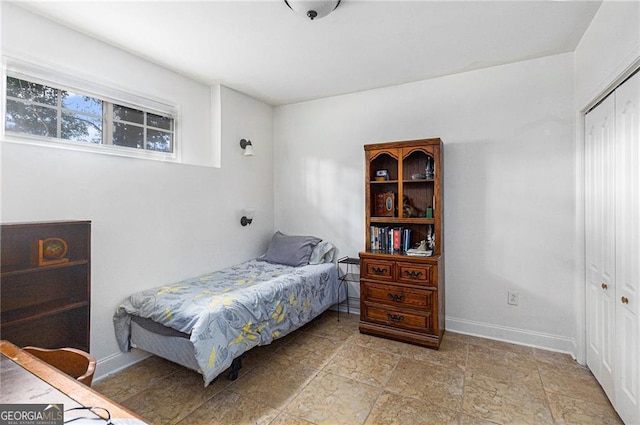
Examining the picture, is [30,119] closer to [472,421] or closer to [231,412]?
[231,412]

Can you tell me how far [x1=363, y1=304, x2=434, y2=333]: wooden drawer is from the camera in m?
2.85

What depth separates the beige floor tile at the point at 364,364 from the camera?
7.82 ft

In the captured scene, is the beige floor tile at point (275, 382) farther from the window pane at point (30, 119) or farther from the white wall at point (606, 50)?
the white wall at point (606, 50)

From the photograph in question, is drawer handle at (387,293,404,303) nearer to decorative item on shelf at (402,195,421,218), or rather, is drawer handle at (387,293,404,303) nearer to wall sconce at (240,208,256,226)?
decorative item on shelf at (402,195,421,218)

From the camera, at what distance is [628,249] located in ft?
5.82

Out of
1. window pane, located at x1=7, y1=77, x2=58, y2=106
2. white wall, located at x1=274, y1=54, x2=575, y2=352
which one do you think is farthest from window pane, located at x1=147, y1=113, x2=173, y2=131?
white wall, located at x1=274, y1=54, x2=575, y2=352

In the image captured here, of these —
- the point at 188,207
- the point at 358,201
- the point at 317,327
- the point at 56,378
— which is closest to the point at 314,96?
the point at 358,201

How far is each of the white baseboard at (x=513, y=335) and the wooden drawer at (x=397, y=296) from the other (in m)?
0.58

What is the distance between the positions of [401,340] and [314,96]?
2925 mm

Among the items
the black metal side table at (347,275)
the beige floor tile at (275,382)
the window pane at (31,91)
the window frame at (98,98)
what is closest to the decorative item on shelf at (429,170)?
the black metal side table at (347,275)

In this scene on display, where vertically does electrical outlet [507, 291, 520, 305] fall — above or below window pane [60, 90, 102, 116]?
below

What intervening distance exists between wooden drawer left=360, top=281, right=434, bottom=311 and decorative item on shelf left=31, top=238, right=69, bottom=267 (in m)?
2.46

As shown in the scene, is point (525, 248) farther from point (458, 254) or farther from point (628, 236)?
point (628, 236)

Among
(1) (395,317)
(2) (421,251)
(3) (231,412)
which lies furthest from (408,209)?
(3) (231,412)
